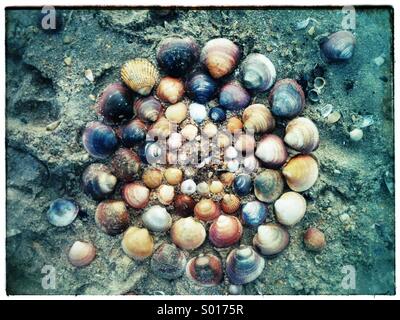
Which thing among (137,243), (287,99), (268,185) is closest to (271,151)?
(268,185)

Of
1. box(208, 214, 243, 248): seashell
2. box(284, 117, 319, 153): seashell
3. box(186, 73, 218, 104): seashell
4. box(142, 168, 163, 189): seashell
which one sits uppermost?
box(186, 73, 218, 104): seashell

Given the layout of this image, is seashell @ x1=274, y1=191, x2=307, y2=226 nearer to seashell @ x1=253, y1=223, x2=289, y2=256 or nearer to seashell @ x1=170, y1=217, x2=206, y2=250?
seashell @ x1=253, y1=223, x2=289, y2=256

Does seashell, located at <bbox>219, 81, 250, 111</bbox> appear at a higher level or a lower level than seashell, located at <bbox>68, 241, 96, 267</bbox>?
higher

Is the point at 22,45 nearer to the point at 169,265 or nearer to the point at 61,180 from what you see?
the point at 61,180

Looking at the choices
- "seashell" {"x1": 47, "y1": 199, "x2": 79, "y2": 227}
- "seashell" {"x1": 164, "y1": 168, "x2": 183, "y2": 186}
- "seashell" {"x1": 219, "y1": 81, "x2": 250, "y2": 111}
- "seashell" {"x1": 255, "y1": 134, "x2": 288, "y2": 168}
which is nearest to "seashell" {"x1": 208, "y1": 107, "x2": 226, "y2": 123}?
"seashell" {"x1": 219, "y1": 81, "x2": 250, "y2": 111}

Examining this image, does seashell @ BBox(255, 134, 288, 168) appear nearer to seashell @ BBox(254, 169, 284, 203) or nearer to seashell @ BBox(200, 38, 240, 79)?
seashell @ BBox(254, 169, 284, 203)
